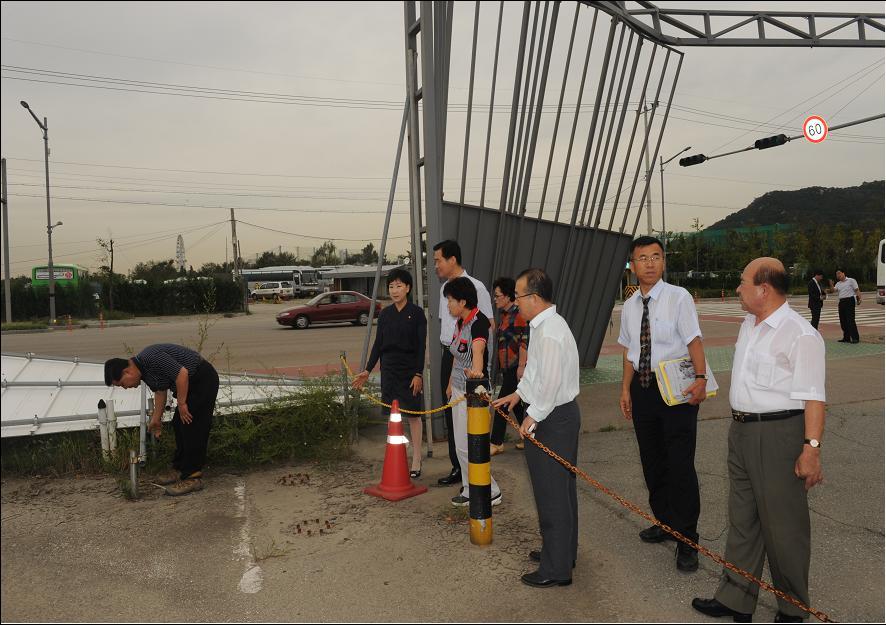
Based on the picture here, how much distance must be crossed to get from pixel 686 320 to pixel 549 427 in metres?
1.08

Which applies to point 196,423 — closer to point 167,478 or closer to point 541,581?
point 167,478

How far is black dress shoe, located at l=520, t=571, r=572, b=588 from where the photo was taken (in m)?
3.57

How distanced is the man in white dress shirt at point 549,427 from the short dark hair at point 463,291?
113 centimetres

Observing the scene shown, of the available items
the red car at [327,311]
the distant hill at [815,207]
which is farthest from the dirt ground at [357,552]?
the distant hill at [815,207]

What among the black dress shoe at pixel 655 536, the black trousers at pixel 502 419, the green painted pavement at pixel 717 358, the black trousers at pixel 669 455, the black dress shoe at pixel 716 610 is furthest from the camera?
the green painted pavement at pixel 717 358

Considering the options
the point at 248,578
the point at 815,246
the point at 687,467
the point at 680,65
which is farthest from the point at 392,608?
the point at 815,246

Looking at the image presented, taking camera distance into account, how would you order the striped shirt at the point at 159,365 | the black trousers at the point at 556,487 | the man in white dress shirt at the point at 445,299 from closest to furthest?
1. the black trousers at the point at 556,487
2. the striped shirt at the point at 159,365
3. the man in white dress shirt at the point at 445,299

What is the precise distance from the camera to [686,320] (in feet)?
12.9

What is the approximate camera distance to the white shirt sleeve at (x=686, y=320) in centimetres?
391

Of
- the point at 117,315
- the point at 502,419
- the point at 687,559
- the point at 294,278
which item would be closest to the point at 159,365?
the point at 502,419

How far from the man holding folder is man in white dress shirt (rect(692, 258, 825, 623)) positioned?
1.96 ft

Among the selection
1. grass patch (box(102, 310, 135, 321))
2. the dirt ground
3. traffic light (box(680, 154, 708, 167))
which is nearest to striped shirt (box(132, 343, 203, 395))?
the dirt ground

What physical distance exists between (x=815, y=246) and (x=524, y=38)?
6953 centimetres

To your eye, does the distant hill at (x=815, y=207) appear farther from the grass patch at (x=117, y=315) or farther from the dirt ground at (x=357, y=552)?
the dirt ground at (x=357, y=552)
